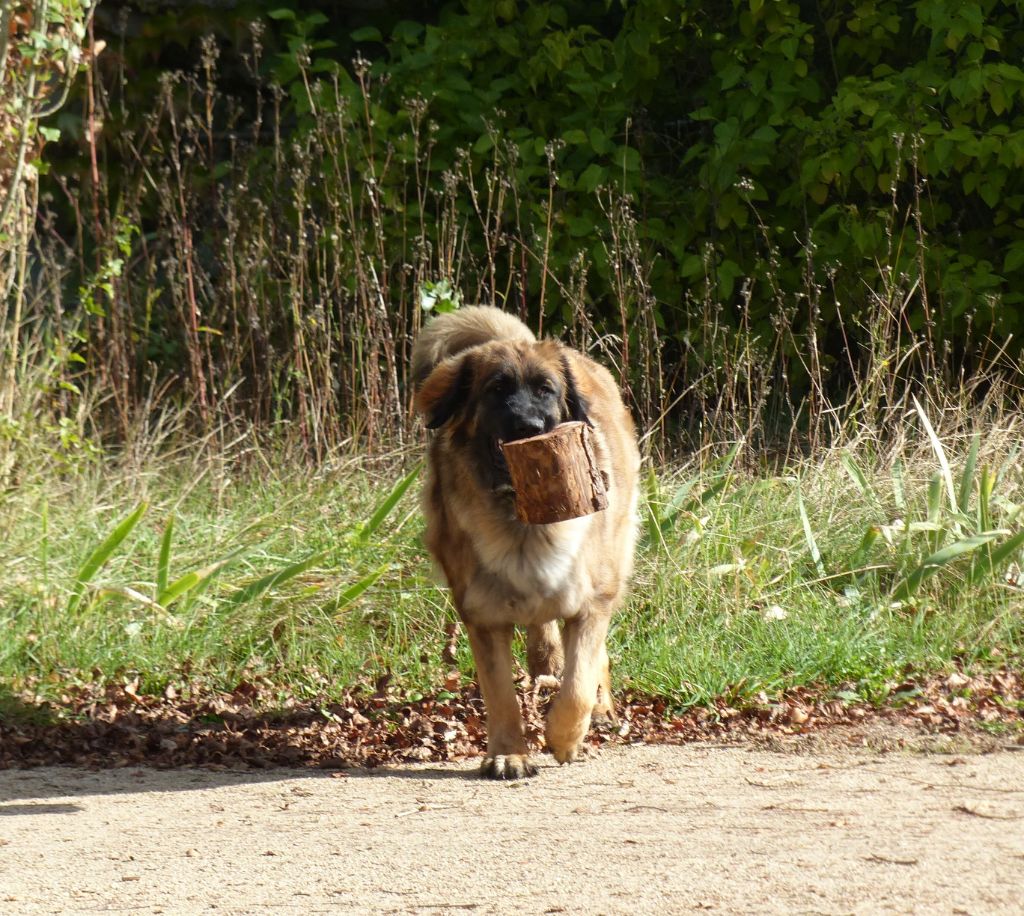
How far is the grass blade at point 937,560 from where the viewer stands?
19.5ft

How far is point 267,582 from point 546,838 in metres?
2.58

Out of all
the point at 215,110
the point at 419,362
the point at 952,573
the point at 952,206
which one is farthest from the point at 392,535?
the point at 215,110

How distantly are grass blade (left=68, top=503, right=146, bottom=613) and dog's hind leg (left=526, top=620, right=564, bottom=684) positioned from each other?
5.85 ft

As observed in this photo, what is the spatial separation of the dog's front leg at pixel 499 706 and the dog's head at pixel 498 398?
53cm

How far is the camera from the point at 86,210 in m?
10.4

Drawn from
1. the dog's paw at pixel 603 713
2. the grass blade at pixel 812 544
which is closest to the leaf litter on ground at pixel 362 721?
the dog's paw at pixel 603 713

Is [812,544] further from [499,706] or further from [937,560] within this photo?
[499,706]

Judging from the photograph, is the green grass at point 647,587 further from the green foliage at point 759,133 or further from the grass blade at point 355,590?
the green foliage at point 759,133

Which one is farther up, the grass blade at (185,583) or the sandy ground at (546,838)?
the grass blade at (185,583)

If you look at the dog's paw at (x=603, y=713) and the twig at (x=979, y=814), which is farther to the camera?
the dog's paw at (x=603, y=713)

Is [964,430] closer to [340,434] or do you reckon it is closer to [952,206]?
[952,206]

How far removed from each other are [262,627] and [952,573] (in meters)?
2.93

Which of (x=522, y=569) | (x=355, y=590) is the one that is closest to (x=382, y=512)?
(x=355, y=590)

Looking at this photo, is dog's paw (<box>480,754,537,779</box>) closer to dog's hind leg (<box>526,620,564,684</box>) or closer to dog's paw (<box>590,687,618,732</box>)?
dog's paw (<box>590,687,618,732</box>)
